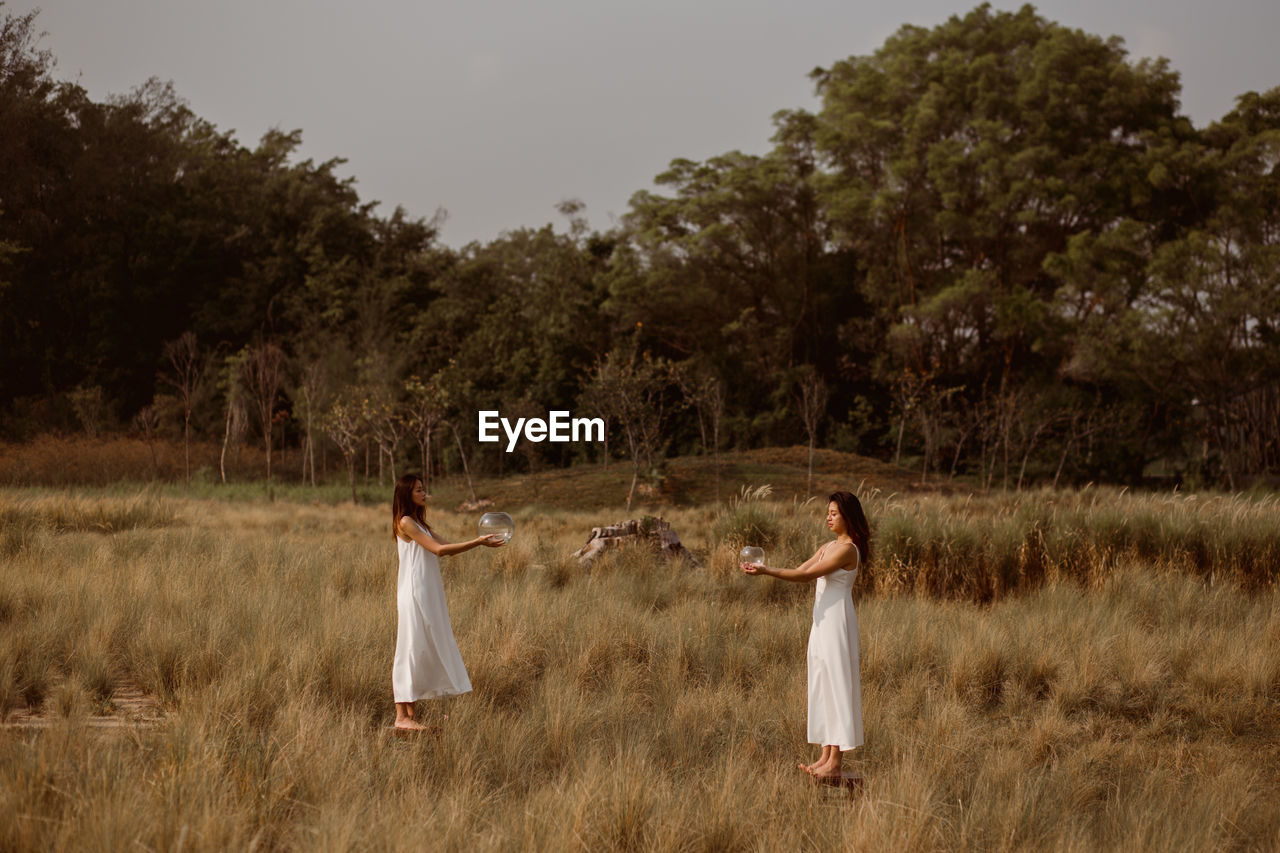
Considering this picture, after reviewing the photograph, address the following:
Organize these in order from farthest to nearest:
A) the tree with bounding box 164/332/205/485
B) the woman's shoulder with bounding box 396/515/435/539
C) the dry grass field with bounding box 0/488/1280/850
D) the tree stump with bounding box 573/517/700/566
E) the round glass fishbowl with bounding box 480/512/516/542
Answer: the tree with bounding box 164/332/205/485 < the tree stump with bounding box 573/517/700/566 < the woman's shoulder with bounding box 396/515/435/539 < the round glass fishbowl with bounding box 480/512/516/542 < the dry grass field with bounding box 0/488/1280/850

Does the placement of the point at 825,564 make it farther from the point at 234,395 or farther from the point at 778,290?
the point at 234,395

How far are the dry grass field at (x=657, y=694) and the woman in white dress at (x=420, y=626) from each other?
8.8 inches

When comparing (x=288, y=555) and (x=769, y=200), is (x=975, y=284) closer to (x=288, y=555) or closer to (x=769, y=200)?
(x=769, y=200)

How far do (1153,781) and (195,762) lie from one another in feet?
14.7

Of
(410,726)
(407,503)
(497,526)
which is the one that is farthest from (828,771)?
(407,503)

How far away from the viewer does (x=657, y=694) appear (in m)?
5.76

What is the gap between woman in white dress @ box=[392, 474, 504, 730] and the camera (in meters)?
4.79

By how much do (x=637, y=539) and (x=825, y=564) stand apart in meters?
6.21

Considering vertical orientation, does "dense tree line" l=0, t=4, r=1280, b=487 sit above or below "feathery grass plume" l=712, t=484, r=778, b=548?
above

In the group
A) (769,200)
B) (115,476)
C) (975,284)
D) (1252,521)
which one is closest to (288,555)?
(1252,521)

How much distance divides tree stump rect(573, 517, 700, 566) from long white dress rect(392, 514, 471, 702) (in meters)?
5.04

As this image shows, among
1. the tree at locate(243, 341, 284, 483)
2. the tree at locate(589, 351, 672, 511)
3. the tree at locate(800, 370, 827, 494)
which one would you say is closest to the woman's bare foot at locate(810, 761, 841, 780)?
the tree at locate(589, 351, 672, 511)

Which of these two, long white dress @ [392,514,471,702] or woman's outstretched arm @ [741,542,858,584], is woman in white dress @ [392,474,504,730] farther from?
woman's outstretched arm @ [741,542,858,584]

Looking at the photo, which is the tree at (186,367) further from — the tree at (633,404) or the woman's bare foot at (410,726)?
the woman's bare foot at (410,726)
